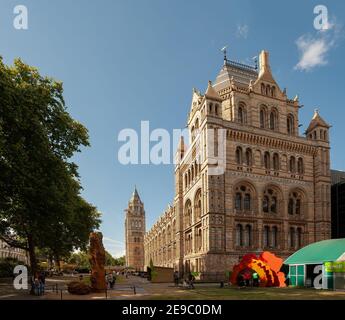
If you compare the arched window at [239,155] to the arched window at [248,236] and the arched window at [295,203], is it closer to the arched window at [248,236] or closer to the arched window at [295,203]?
the arched window at [248,236]

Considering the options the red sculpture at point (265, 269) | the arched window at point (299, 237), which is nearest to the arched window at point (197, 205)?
the arched window at point (299, 237)

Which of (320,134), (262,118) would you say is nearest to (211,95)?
(262,118)

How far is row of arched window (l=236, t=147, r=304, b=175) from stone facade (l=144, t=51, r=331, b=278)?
0.12m

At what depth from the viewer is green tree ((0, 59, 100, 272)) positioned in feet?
88.2

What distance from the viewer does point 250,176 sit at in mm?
49750

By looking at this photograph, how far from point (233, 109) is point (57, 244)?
27.1 meters

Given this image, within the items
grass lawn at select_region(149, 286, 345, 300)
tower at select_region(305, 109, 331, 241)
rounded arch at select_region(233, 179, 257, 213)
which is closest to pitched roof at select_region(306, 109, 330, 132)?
tower at select_region(305, 109, 331, 241)

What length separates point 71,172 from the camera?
35.8 m

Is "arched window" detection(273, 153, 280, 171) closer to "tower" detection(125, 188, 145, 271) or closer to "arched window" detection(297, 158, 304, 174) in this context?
"arched window" detection(297, 158, 304, 174)

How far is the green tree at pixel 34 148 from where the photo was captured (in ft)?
88.2

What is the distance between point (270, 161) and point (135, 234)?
113 m

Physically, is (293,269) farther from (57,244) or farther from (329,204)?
(57,244)
